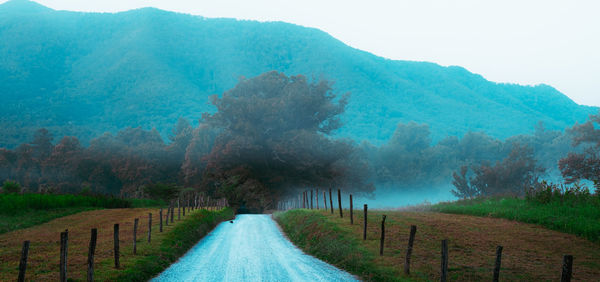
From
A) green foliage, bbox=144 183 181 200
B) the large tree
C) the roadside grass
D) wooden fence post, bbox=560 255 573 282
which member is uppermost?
the large tree

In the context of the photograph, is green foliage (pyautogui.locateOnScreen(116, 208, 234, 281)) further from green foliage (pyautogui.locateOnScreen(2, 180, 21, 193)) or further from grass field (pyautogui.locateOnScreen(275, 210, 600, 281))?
green foliage (pyautogui.locateOnScreen(2, 180, 21, 193))

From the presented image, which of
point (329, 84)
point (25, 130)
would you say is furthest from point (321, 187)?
point (25, 130)

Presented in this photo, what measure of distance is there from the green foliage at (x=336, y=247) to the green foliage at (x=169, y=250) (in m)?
6.06

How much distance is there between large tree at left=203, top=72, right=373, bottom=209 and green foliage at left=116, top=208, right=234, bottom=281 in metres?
29.9

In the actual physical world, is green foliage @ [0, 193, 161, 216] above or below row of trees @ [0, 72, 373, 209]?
below

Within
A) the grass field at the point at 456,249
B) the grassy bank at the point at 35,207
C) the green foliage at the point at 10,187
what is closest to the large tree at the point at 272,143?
the grassy bank at the point at 35,207

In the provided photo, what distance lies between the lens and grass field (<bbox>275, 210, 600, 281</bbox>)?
46.6ft

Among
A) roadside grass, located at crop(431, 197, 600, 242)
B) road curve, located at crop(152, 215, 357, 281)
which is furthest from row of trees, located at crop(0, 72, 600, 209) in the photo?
road curve, located at crop(152, 215, 357, 281)

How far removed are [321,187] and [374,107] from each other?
128 m

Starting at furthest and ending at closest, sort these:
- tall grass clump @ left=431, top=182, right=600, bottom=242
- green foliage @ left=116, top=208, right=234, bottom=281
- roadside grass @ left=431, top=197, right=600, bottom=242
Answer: tall grass clump @ left=431, top=182, right=600, bottom=242, roadside grass @ left=431, top=197, right=600, bottom=242, green foliage @ left=116, top=208, right=234, bottom=281

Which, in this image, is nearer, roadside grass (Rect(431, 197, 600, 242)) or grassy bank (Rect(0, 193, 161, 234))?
roadside grass (Rect(431, 197, 600, 242))

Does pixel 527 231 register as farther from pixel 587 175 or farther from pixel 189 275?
pixel 587 175

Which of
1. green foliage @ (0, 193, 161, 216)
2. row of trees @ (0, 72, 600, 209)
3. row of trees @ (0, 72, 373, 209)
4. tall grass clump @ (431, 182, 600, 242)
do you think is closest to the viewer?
tall grass clump @ (431, 182, 600, 242)

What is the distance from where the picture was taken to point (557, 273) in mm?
14039
